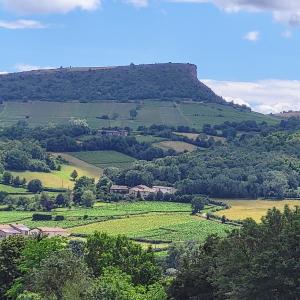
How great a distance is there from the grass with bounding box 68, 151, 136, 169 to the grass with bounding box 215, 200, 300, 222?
43.2 m

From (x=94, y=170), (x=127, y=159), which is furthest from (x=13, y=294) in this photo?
(x=127, y=159)

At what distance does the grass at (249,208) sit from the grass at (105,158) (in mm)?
43156

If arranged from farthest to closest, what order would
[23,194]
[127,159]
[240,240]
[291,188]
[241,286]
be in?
1. [127,159]
2. [291,188]
3. [23,194]
4. [240,240]
5. [241,286]

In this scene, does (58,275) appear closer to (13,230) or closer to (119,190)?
(13,230)

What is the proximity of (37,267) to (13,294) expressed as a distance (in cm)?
246

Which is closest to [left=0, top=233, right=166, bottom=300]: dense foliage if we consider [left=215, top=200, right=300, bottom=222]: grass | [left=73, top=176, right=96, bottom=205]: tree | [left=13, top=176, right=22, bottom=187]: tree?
[left=215, top=200, right=300, bottom=222]: grass

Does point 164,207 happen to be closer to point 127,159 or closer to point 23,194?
point 23,194

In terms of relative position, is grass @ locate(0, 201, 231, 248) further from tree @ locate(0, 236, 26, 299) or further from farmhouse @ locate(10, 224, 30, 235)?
tree @ locate(0, 236, 26, 299)

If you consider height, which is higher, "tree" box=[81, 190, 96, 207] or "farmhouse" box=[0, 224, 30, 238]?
"tree" box=[81, 190, 96, 207]

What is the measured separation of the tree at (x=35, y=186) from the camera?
151 meters

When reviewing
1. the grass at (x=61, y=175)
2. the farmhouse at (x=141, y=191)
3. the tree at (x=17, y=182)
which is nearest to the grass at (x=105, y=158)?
the grass at (x=61, y=175)

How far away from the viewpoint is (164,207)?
137 m

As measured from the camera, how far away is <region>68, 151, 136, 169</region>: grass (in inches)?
7191

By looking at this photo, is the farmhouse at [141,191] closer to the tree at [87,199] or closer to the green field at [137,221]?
the green field at [137,221]
